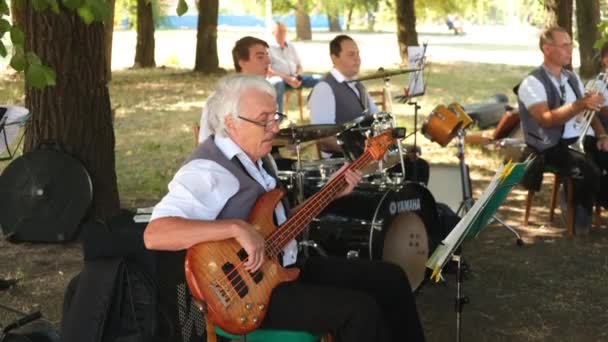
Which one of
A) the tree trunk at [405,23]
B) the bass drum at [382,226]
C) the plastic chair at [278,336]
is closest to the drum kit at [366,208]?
the bass drum at [382,226]

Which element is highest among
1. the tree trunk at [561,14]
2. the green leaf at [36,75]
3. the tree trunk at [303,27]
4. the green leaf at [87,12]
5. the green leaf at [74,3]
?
the tree trunk at [303,27]

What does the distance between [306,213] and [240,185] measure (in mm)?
339

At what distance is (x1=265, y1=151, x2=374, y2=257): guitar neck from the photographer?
3.24 m

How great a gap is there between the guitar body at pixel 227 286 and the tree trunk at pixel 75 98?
3531 mm

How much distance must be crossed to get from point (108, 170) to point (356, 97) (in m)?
1.86

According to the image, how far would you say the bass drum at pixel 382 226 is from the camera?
471cm

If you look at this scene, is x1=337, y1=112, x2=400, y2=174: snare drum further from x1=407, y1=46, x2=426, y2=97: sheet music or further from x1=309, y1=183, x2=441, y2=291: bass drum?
x1=407, y1=46, x2=426, y2=97: sheet music

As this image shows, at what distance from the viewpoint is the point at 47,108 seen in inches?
247

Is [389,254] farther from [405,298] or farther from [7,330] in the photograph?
[7,330]

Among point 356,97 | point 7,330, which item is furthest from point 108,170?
point 7,330

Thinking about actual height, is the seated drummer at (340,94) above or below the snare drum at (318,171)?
above

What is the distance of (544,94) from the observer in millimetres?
6465

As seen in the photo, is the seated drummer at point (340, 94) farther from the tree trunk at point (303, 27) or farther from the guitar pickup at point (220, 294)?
the tree trunk at point (303, 27)

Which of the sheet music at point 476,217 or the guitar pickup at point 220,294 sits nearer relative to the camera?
the guitar pickup at point 220,294
